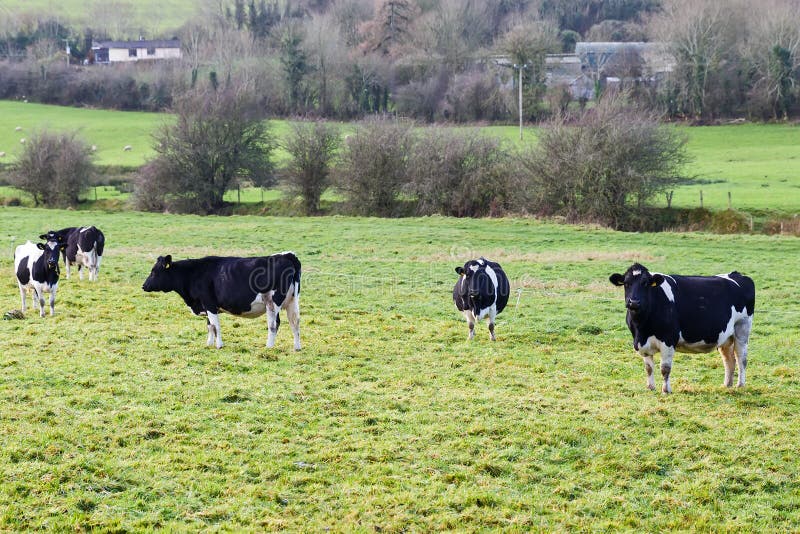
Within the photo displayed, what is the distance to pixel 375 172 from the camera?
5316 centimetres

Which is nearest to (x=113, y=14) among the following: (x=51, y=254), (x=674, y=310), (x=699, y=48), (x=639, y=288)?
(x=699, y=48)

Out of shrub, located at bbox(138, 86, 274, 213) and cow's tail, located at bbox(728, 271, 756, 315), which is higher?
shrub, located at bbox(138, 86, 274, 213)

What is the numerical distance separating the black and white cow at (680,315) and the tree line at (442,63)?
50.6 meters

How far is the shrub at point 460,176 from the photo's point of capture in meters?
50.7

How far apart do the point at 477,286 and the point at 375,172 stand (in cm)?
3600

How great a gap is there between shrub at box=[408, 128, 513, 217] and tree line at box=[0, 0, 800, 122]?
13.5 m

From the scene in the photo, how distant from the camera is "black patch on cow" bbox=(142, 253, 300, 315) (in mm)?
16656

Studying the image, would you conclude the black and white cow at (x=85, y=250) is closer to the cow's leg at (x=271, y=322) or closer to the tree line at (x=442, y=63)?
the cow's leg at (x=271, y=322)

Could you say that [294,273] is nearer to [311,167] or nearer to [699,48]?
[311,167]

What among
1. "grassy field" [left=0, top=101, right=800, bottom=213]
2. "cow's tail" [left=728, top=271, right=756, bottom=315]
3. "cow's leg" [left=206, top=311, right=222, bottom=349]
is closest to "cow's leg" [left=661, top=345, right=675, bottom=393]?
"cow's tail" [left=728, top=271, right=756, bottom=315]

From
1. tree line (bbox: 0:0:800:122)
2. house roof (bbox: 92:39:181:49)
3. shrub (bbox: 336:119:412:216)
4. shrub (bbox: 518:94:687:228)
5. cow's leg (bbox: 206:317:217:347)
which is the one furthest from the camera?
house roof (bbox: 92:39:181:49)

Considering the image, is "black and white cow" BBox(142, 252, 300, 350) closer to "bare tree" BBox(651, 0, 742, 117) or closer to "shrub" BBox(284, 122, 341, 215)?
"shrub" BBox(284, 122, 341, 215)

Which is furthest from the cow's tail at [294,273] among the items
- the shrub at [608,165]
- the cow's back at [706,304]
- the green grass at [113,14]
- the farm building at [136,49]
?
the green grass at [113,14]

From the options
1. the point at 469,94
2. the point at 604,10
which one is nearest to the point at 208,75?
the point at 469,94
